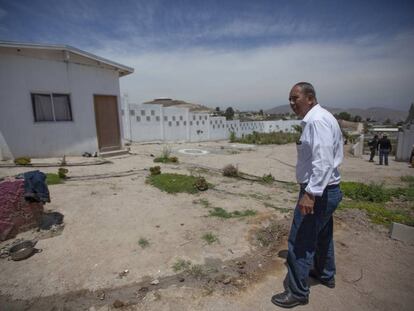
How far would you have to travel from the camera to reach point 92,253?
→ 2.93 meters

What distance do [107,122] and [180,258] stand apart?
329 inches

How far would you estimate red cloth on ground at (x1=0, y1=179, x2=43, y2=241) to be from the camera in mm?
3197

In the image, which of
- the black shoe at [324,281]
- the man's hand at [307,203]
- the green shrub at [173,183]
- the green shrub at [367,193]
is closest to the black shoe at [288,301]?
the black shoe at [324,281]

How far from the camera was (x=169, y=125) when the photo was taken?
15.5 m

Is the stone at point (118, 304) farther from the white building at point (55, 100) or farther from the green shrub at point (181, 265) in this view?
the white building at point (55, 100)

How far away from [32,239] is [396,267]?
4.68m

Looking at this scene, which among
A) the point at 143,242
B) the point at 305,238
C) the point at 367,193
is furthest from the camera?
the point at 367,193

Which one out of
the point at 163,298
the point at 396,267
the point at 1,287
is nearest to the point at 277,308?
the point at 163,298

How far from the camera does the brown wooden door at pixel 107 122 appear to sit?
9.39 m

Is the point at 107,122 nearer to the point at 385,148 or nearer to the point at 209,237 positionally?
the point at 209,237

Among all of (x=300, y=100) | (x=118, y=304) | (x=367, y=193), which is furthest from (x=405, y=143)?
(x=118, y=304)

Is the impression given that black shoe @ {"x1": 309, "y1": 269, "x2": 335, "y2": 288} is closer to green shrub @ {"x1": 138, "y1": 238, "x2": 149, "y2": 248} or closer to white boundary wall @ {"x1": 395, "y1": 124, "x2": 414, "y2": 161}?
green shrub @ {"x1": 138, "y1": 238, "x2": 149, "y2": 248}

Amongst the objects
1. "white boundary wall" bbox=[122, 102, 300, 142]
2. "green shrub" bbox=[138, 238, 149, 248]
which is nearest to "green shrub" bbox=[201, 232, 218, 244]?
"green shrub" bbox=[138, 238, 149, 248]

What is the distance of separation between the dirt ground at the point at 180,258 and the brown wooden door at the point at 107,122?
Answer: 5.13 m
